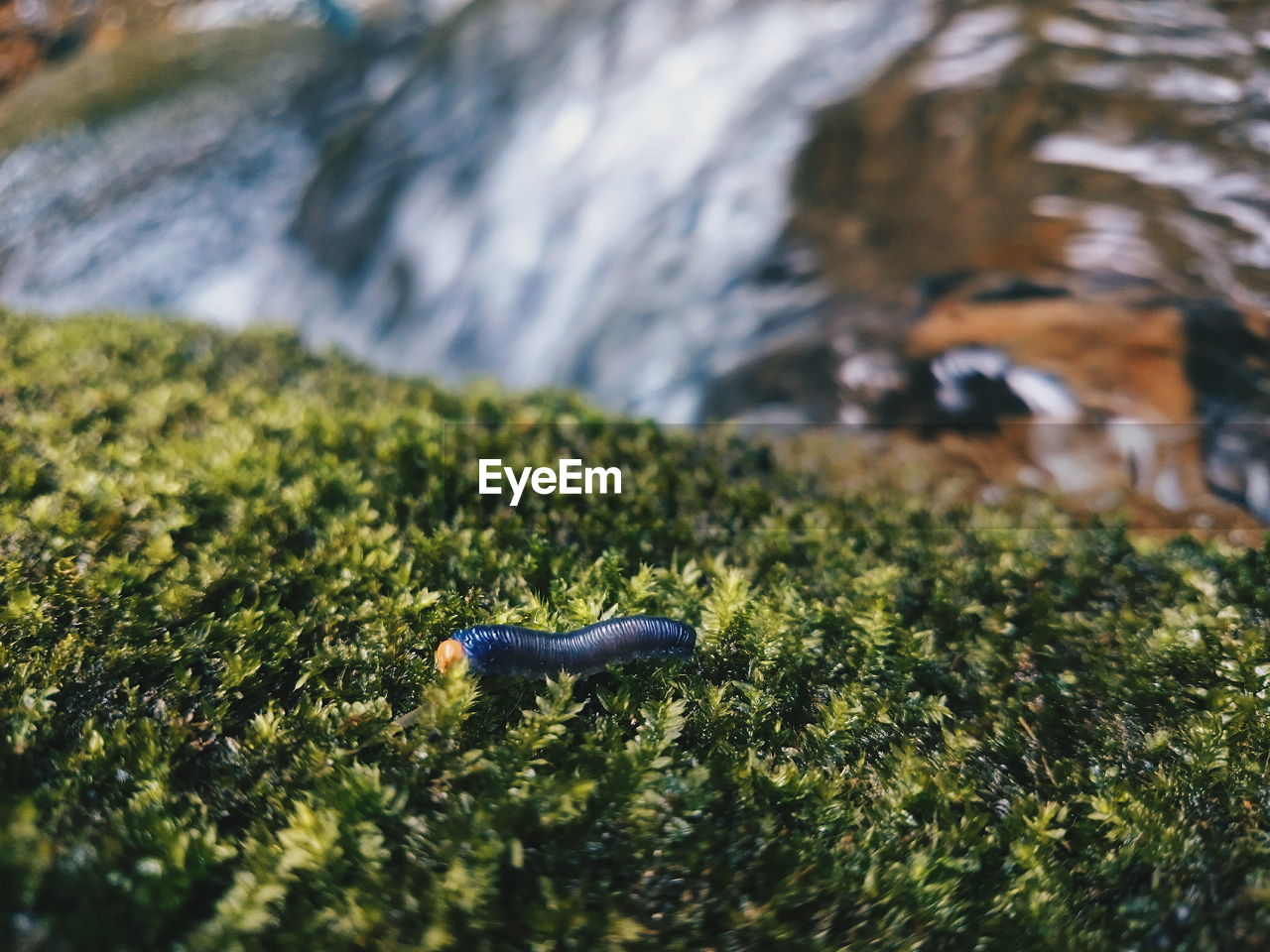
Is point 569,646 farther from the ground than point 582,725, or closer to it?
farther from the ground

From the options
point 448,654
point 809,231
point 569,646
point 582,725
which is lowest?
point 809,231

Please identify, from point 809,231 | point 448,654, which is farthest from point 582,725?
point 809,231

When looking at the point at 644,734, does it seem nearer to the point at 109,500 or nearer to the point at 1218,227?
the point at 109,500

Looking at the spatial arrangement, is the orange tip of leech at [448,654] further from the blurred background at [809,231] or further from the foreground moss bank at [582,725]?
the blurred background at [809,231]

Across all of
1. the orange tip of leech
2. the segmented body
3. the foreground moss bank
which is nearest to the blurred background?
the foreground moss bank

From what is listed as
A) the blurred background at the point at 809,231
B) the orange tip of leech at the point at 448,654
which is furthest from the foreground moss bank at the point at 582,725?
the blurred background at the point at 809,231

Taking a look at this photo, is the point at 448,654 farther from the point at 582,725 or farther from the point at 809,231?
the point at 809,231

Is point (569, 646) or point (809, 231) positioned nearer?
point (569, 646)
